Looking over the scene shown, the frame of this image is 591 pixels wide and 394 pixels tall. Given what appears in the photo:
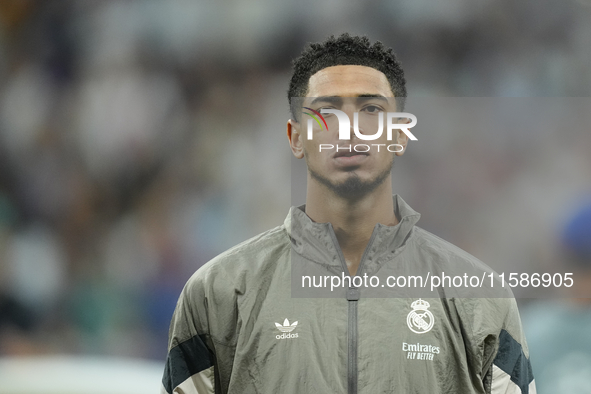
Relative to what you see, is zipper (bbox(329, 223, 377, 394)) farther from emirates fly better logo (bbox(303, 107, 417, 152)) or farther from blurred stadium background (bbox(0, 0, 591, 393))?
blurred stadium background (bbox(0, 0, 591, 393))

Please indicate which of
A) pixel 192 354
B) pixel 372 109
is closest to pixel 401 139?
pixel 372 109

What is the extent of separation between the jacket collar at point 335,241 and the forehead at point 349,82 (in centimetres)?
25

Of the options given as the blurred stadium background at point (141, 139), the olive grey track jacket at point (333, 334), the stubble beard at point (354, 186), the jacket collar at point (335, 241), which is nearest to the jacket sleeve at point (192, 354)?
the olive grey track jacket at point (333, 334)

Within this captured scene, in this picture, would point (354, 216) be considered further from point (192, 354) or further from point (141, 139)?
point (141, 139)

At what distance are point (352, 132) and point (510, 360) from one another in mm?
551

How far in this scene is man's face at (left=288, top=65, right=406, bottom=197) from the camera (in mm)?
1154

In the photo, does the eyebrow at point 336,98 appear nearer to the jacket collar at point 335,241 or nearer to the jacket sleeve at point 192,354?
the jacket collar at point 335,241

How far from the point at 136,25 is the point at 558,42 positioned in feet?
4.64

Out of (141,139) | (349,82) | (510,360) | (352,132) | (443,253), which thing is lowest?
(510,360)

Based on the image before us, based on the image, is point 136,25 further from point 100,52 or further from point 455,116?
point 455,116

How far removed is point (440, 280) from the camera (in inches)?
44.3

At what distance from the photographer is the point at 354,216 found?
1.15m

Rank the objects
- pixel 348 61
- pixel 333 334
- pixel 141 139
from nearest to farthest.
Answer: pixel 333 334 → pixel 348 61 → pixel 141 139

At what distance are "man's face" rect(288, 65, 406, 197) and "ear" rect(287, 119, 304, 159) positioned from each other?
4 centimetres
